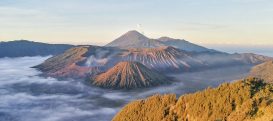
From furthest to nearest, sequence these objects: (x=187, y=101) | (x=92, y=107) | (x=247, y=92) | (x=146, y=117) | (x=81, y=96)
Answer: (x=81, y=96), (x=92, y=107), (x=146, y=117), (x=187, y=101), (x=247, y=92)

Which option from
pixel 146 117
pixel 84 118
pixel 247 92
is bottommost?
pixel 84 118

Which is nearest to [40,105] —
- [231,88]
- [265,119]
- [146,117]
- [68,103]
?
[68,103]

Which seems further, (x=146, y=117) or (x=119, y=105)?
(x=119, y=105)

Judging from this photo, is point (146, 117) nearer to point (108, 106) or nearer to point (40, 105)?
point (108, 106)

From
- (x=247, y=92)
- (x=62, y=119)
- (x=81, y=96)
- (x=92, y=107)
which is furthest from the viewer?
(x=81, y=96)

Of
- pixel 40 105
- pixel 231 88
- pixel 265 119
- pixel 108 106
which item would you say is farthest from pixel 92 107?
pixel 265 119

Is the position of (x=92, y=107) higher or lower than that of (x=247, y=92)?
lower
